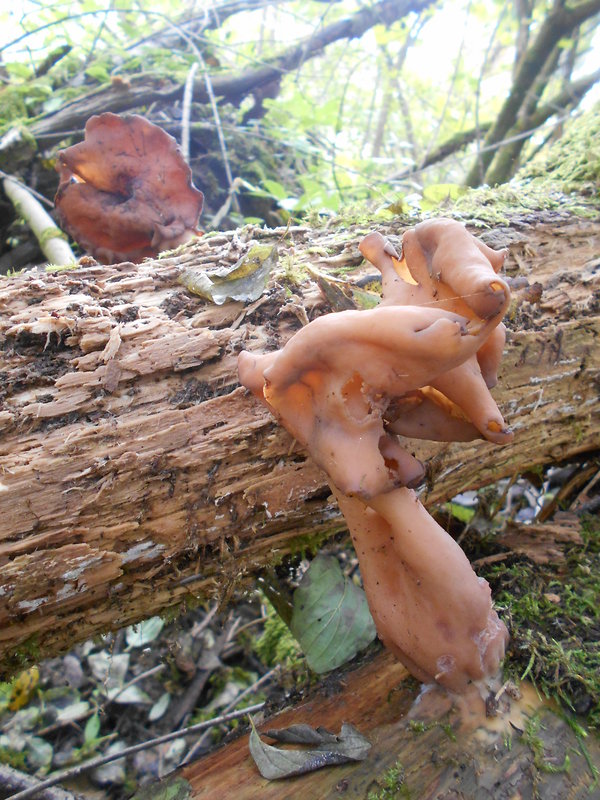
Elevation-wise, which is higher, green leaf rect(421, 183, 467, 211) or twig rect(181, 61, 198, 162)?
twig rect(181, 61, 198, 162)

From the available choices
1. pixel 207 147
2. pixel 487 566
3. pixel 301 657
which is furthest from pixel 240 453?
pixel 207 147

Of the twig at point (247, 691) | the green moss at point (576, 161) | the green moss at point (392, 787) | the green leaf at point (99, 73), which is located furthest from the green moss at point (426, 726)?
the green leaf at point (99, 73)

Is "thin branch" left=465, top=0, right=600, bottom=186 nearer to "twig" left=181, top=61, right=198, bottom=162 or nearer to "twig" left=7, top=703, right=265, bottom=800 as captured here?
"twig" left=181, top=61, right=198, bottom=162

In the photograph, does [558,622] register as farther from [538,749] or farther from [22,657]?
[22,657]

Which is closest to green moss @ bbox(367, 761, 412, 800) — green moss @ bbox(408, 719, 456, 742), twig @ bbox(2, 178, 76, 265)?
green moss @ bbox(408, 719, 456, 742)

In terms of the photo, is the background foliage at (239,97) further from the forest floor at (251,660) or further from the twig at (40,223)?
the forest floor at (251,660)

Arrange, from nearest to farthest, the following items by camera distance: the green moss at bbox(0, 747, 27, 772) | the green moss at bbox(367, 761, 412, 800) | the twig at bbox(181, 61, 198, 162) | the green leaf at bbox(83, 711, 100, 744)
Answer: the green moss at bbox(367, 761, 412, 800) < the green moss at bbox(0, 747, 27, 772) < the green leaf at bbox(83, 711, 100, 744) < the twig at bbox(181, 61, 198, 162)

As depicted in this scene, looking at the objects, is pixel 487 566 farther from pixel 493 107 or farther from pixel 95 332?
pixel 493 107
